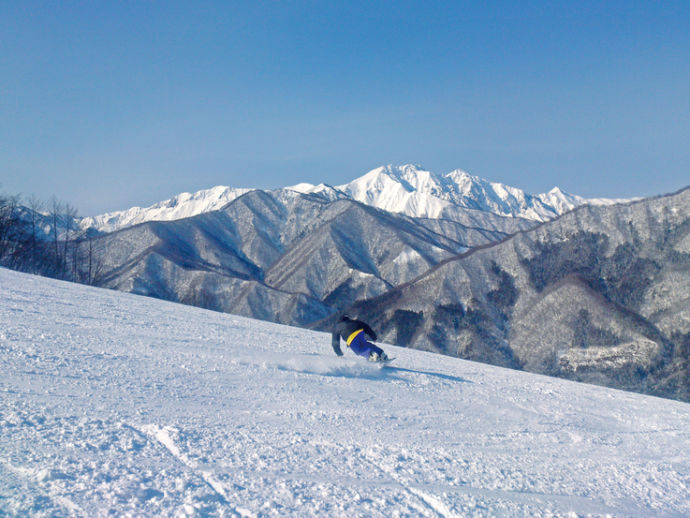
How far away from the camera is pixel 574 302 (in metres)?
117

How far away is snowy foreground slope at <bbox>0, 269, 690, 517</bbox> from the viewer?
4.48m

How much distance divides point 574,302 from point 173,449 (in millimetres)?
122819

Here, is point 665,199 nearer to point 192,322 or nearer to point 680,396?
point 680,396

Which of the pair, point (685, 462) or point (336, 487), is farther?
point (685, 462)

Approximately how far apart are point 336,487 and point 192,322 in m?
10.5

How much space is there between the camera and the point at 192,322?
572 inches

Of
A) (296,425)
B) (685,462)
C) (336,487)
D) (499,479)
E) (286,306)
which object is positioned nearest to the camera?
(336,487)

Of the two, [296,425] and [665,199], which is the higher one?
[665,199]

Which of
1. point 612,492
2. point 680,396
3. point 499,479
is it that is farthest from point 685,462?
point 680,396

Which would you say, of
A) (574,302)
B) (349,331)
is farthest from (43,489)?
(574,302)

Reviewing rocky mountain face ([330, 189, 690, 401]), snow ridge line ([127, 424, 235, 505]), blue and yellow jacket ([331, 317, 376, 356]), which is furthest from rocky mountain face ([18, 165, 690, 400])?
snow ridge line ([127, 424, 235, 505])

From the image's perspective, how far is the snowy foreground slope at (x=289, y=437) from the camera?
14.7 ft

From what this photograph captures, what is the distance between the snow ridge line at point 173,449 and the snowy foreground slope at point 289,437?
0.02 metres

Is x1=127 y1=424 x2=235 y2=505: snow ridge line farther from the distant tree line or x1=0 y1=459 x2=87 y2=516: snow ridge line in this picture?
the distant tree line
